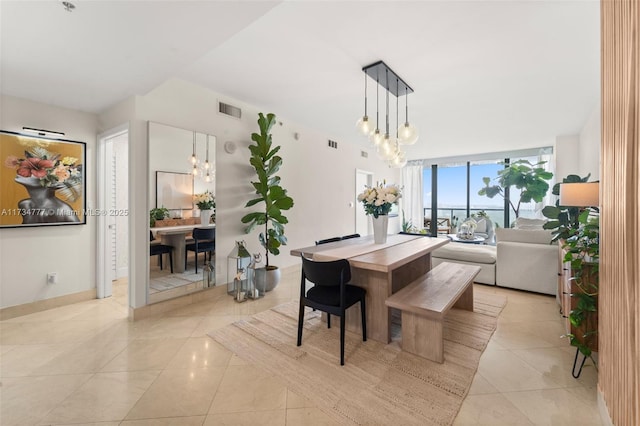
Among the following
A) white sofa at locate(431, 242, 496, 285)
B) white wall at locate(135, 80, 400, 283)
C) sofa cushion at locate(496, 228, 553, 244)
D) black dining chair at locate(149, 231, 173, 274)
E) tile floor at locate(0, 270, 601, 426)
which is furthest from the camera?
white sofa at locate(431, 242, 496, 285)

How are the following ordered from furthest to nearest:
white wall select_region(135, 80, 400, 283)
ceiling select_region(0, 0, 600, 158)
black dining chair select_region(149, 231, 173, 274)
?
white wall select_region(135, 80, 400, 283) → black dining chair select_region(149, 231, 173, 274) → ceiling select_region(0, 0, 600, 158)

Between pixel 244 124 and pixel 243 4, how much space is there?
2328 millimetres

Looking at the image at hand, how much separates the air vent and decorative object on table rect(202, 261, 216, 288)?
6.59ft

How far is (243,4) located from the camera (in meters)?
1.62

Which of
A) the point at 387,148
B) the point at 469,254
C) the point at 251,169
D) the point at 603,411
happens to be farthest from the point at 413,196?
the point at 603,411

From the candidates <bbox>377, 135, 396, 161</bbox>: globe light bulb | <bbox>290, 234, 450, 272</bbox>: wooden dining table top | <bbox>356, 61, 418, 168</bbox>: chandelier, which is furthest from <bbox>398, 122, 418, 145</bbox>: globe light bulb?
<bbox>290, 234, 450, 272</bbox>: wooden dining table top

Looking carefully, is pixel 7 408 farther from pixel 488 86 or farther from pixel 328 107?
pixel 488 86

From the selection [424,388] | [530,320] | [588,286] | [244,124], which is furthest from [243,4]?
[530,320]

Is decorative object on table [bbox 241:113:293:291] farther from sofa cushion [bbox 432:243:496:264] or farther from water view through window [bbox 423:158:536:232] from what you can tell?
water view through window [bbox 423:158:536:232]

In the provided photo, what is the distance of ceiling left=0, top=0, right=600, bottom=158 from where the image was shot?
5.81 ft

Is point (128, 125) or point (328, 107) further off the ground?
point (328, 107)

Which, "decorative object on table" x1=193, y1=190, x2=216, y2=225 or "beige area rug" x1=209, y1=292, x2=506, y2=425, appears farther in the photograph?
"decorative object on table" x1=193, y1=190, x2=216, y2=225

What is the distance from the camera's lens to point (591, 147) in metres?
4.33

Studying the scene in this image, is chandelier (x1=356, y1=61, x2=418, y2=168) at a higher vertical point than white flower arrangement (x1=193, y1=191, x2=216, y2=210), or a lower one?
higher
